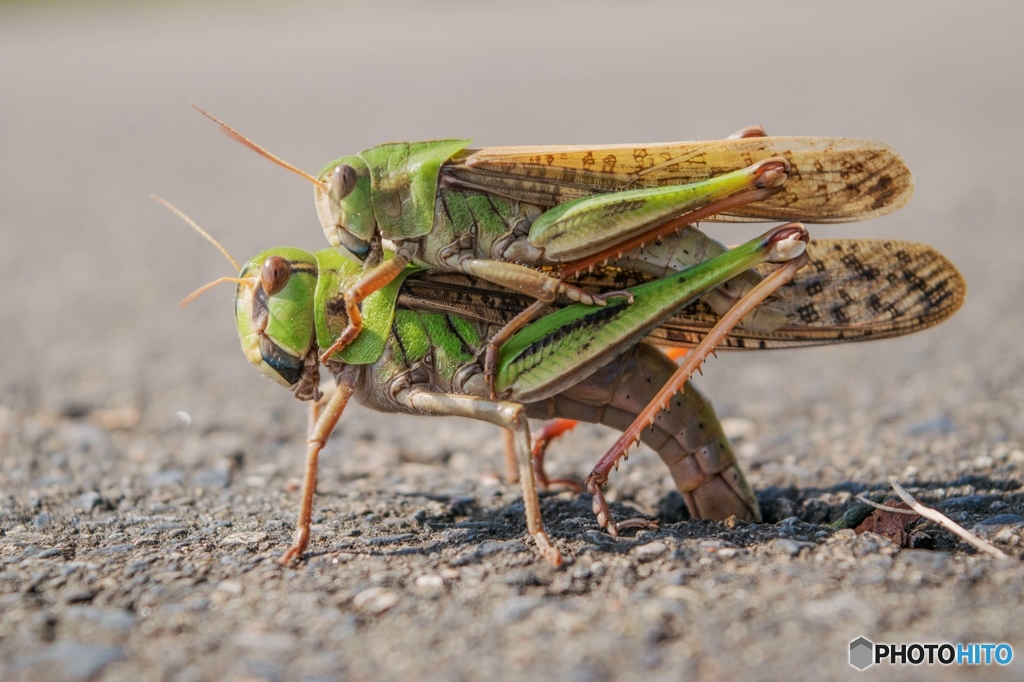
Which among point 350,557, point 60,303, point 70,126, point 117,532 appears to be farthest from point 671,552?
point 70,126

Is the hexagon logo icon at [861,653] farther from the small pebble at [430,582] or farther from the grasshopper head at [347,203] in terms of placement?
the grasshopper head at [347,203]

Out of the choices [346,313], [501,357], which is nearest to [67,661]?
[346,313]

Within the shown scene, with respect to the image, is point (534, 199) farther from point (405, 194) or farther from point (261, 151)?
point (261, 151)

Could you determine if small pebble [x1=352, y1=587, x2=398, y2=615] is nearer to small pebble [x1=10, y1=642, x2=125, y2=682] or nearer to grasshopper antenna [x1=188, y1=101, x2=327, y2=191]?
small pebble [x1=10, y1=642, x2=125, y2=682]

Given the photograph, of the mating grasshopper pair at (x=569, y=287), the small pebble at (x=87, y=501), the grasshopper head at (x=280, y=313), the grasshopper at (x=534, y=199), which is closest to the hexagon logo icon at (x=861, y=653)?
the mating grasshopper pair at (x=569, y=287)

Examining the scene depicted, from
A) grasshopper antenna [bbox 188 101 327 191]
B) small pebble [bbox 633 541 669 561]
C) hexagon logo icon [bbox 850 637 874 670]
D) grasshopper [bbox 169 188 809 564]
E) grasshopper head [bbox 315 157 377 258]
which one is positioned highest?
grasshopper antenna [bbox 188 101 327 191]

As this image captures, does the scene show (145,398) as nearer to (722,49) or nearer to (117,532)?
(117,532)

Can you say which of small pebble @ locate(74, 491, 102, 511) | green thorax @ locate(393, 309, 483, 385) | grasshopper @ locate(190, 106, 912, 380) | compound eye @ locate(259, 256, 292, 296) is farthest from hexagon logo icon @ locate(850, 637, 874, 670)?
small pebble @ locate(74, 491, 102, 511)

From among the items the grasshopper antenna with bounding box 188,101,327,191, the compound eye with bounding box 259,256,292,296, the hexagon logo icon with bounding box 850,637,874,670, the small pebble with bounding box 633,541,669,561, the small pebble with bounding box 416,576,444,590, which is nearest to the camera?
the hexagon logo icon with bounding box 850,637,874,670
